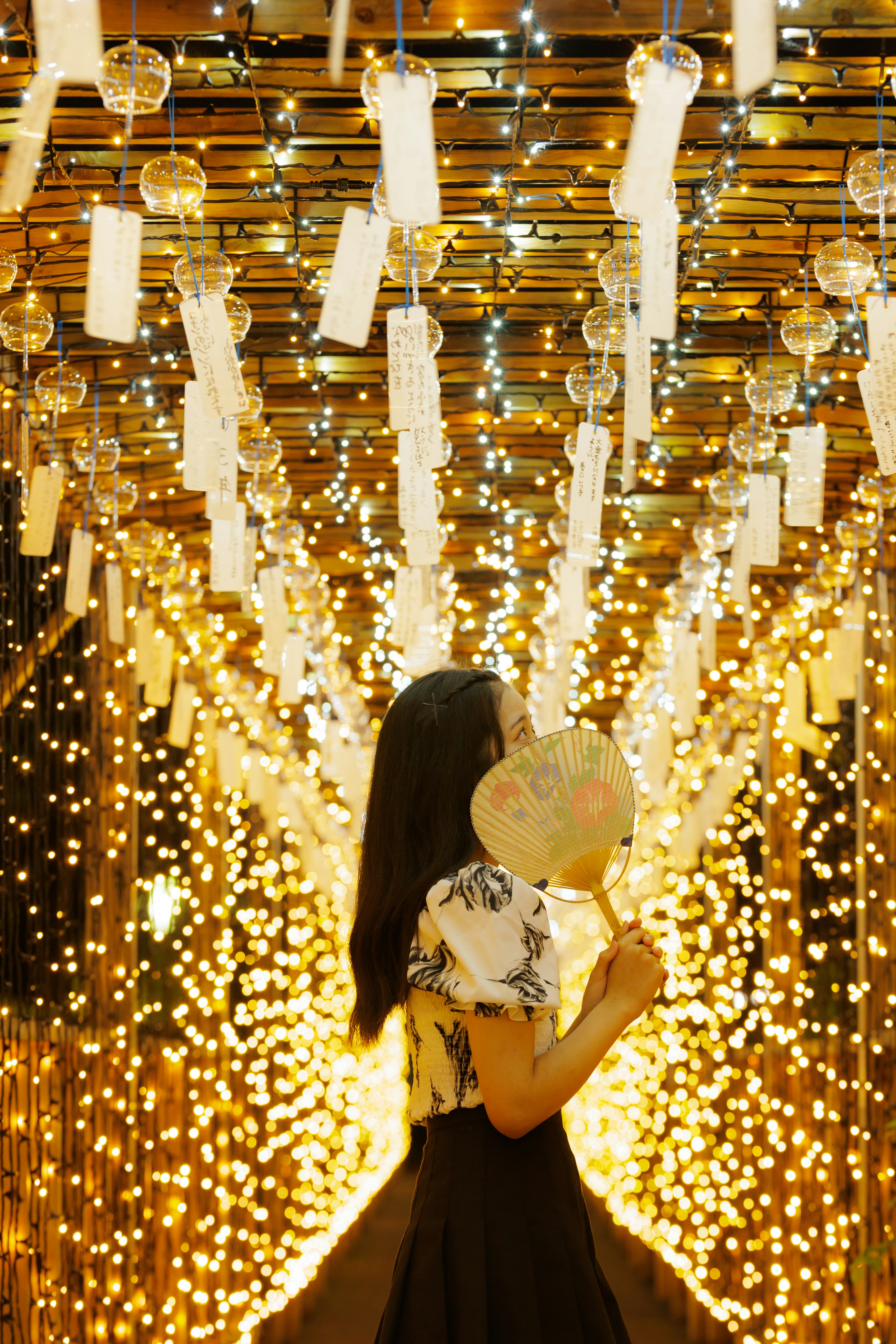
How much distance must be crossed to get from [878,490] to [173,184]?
7.43 feet

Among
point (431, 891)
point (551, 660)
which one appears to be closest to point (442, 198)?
point (431, 891)

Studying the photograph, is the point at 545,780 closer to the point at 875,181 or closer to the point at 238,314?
the point at 875,181

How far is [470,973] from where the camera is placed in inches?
56.2

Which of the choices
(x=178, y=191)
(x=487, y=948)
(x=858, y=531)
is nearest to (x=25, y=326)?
(x=178, y=191)

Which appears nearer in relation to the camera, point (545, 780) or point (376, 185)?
point (545, 780)

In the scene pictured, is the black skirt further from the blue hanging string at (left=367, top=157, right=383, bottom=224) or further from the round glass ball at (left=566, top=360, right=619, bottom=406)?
the round glass ball at (left=566, top=360, right=619, bottom=406)

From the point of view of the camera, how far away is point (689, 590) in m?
5.24

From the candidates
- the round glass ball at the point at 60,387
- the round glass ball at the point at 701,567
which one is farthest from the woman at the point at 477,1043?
the round glass ball at the point at 701,567

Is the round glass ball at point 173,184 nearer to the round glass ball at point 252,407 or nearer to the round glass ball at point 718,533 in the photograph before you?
the round glass ball at point 252,407

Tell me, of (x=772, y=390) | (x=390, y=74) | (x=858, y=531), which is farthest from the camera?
(x=858, y=531)

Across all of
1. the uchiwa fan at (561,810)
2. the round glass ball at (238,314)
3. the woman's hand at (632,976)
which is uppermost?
the round glass ball at (238,314)

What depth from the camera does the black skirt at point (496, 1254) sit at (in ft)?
4.69

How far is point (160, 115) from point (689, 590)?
3141 millimetres

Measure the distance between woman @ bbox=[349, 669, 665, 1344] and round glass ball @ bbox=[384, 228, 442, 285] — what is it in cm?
115
